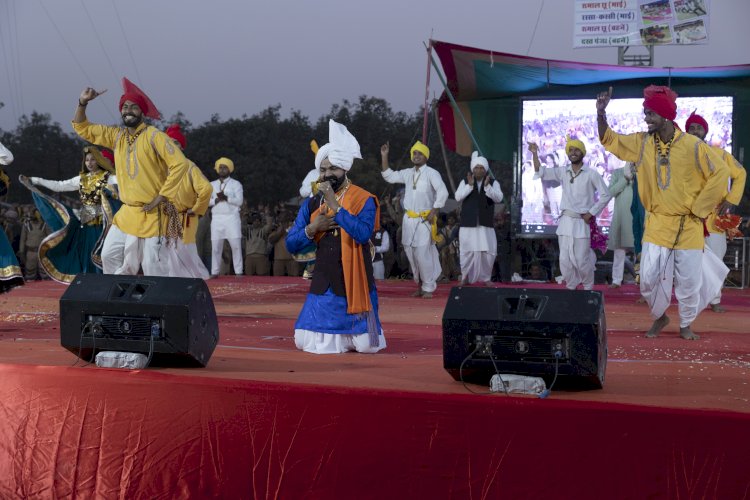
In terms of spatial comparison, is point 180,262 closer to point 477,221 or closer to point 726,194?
point 726,194

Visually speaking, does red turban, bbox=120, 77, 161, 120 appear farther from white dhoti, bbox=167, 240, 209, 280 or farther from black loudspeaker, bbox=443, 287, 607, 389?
black loudspeaker, bbox=443, 287, 607, 389

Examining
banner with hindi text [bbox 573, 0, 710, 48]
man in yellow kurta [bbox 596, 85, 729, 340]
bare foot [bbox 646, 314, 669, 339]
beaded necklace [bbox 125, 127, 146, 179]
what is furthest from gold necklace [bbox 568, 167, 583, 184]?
banner with hindi text [bbox 573, 0, 710, 48]

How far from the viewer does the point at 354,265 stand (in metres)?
6.21

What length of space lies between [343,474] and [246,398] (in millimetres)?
520

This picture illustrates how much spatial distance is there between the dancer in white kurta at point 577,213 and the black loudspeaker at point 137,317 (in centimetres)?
669

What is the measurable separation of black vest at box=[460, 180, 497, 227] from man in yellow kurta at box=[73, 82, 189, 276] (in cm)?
543

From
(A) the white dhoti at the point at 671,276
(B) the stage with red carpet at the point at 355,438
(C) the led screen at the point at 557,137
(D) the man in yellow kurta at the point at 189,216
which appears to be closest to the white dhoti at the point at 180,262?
(D) the man in yellow kurta at the point at 189,216

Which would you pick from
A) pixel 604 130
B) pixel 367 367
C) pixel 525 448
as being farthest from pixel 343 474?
pixel 604 130

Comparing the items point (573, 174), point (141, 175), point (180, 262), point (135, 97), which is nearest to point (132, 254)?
point (180, 262)

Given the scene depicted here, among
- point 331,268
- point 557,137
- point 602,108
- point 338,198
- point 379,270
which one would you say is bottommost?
point 379,270

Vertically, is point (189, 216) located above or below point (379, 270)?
above

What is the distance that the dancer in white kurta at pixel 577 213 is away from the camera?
1095 centimetres

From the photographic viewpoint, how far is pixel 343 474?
12.7 ft

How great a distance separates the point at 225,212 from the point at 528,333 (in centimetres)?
1125
